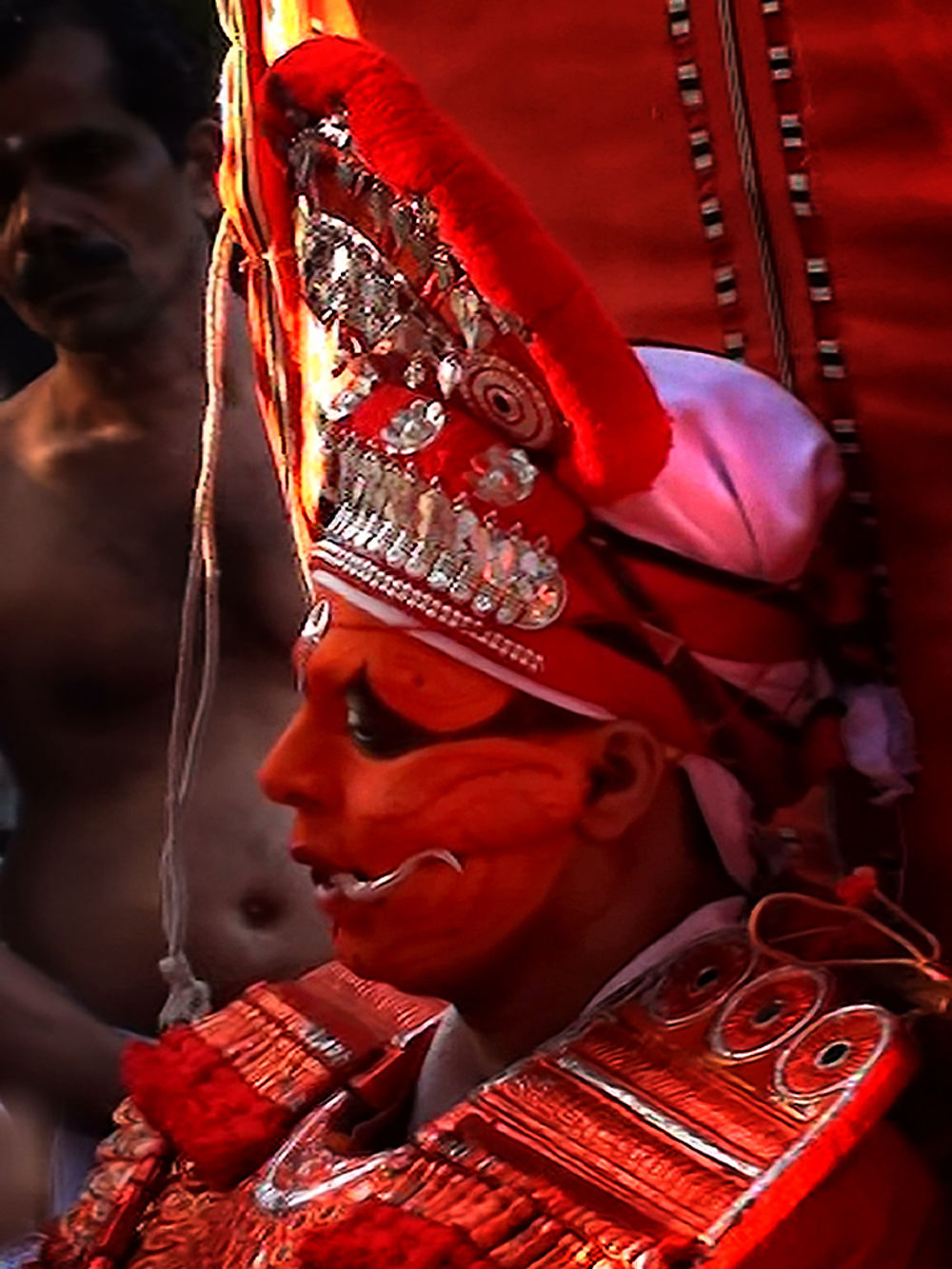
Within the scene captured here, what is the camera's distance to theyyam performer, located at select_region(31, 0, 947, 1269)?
2.86 ft

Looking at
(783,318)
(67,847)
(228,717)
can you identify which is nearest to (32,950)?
(67,847)

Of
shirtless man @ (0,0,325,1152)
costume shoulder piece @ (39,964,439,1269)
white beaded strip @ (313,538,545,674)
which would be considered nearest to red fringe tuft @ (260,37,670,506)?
white beaded strip @ (313,538,545,674)

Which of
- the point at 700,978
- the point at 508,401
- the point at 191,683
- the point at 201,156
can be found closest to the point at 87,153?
the point at 201,156

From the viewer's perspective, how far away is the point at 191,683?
1745 millimetres

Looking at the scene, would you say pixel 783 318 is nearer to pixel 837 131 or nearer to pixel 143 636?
pixel 837 131

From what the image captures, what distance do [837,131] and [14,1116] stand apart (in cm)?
130

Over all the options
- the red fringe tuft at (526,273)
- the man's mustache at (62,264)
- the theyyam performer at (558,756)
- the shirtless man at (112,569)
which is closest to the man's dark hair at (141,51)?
the shirtless man at (112,569)

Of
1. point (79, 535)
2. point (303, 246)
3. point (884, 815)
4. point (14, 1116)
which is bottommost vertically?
point (14, 1116)

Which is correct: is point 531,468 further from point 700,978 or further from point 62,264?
point 62,264

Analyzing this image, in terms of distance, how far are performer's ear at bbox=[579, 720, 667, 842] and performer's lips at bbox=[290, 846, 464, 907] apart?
3.3 inches

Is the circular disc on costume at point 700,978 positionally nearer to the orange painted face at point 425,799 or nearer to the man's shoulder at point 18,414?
the orange painted face at point 425,799

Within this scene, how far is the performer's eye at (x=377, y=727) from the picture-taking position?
0.96 meters

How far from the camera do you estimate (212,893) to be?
174 cm

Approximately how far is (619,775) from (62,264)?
1017mm
